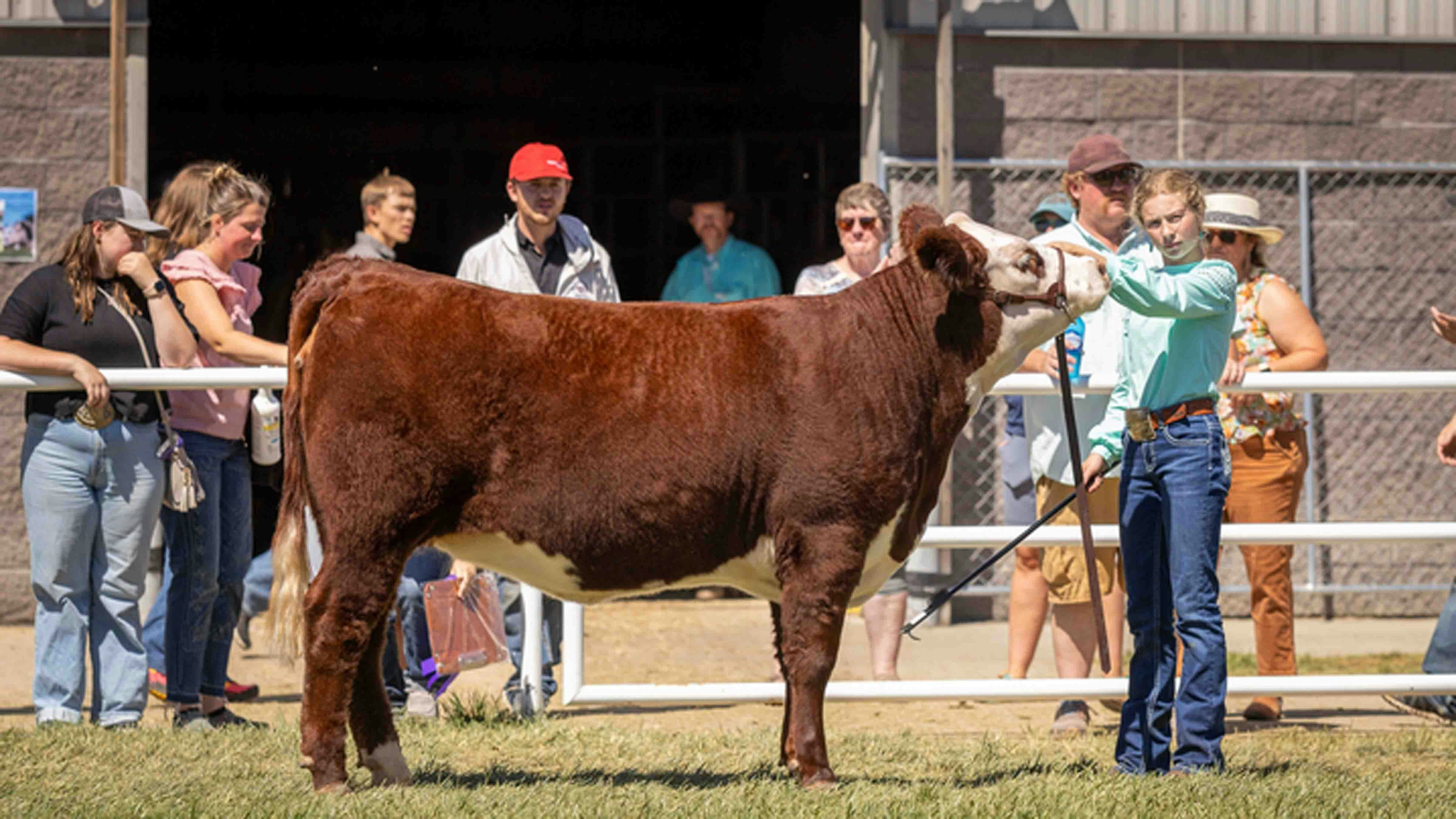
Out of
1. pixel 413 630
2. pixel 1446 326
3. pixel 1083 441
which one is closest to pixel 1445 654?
pixel 1446 326

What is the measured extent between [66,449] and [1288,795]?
4.39m

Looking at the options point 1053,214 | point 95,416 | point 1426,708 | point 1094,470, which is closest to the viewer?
point 1094,470

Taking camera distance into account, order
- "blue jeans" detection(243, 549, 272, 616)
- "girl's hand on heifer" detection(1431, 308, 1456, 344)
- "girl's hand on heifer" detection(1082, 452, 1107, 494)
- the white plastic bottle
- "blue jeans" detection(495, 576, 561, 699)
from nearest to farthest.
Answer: "girl's hand on heifer" detection(1082, 452, 1107, 494), "girl's hand on heifer" detection(1431, 308, 1456, 344), the white plastic bottle, "blue jeans" detection(495, 576, 561, 699), "blue jeans" detection(243, 549, 272, 616)

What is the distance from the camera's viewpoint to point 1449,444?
633cm

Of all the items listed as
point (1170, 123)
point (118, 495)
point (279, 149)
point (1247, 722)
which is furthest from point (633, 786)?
point (279, 149)

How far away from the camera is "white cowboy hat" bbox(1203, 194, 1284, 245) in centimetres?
629

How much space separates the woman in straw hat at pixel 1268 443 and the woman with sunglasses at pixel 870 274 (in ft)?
4.70

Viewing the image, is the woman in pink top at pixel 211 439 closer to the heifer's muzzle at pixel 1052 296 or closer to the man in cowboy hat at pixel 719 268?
the heifer's muzzle at pixel 1052 296

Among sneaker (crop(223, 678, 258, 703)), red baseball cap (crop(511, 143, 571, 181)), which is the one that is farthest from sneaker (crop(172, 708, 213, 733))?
red baseball cap (crop(511, 143, 571, 181))

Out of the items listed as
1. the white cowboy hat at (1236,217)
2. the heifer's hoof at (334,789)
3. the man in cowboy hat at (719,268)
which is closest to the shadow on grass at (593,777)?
the heifer's hoof at (334,789)

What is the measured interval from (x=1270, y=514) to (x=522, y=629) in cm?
314

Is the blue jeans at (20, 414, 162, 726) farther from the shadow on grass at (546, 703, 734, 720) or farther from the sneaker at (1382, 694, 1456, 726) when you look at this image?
the sneaker at (1382, 694, 1456, 726)

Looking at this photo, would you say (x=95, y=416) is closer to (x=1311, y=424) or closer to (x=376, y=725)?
(x=376, y=725)

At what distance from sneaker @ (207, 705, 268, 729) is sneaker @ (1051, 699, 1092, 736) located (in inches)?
118
